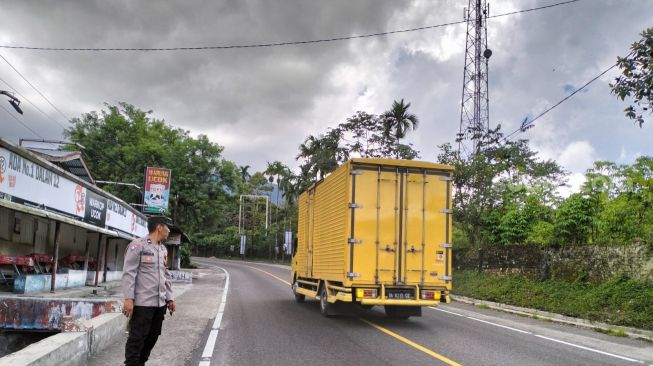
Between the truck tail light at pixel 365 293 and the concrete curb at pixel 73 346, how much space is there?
4.57 meters

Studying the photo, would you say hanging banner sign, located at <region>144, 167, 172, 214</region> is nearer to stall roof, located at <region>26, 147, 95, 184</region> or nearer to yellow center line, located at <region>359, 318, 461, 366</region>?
stall roof, located at <region>26, 147, 95, 184</region>

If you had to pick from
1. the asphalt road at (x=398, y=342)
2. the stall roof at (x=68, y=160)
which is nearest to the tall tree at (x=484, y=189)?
the asphalt road at (x=398, y=342)

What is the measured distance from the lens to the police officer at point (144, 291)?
A: 5449 millimetres

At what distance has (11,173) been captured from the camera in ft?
35.9

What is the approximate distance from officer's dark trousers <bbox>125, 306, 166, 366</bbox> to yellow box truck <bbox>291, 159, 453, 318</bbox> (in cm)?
553

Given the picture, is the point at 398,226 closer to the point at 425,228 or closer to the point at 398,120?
the point at 425,228

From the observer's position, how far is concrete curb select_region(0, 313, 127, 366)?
16.5 ft

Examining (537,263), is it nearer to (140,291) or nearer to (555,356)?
(555,356)

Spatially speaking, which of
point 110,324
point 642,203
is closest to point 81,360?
point 110,324

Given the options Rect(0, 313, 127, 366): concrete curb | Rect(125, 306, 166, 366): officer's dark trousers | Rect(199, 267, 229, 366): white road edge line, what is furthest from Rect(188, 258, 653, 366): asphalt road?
Rect(125, 306, 166, 366): officer's dark trousers

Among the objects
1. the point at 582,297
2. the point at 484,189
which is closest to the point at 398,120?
the point at 484,189

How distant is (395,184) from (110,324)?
6.31 m

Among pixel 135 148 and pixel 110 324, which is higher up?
pixel 135 148

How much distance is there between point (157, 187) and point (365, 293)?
2004 centimetres
